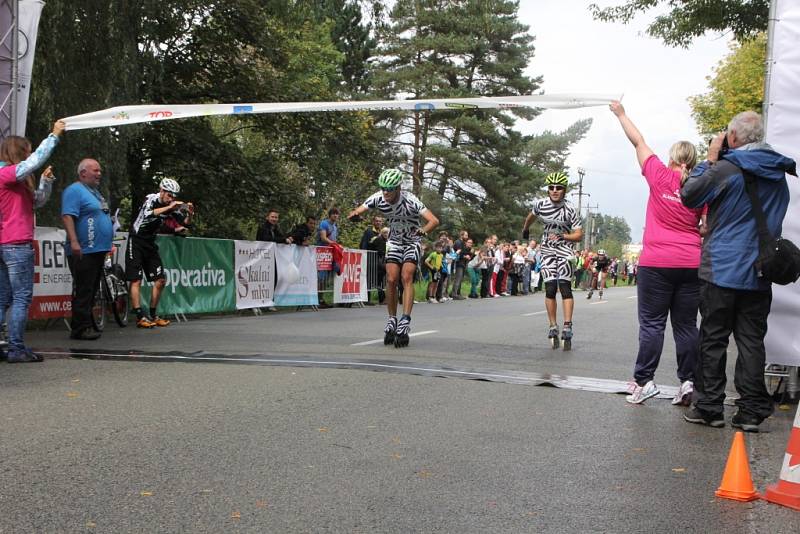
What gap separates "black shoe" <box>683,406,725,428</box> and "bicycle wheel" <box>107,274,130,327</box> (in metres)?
8.48

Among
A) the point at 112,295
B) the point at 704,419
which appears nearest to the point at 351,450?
the point at 704,419

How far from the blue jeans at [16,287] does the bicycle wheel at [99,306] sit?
10.0 ft

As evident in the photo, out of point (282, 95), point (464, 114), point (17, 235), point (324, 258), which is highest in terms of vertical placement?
point (464, 114)

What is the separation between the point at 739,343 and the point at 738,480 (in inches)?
83.5

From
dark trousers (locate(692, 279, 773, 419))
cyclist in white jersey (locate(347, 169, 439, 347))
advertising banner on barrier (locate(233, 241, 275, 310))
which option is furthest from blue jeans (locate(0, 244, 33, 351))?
A: advertising banner on barrier (locate(233, 241, 275, 310))

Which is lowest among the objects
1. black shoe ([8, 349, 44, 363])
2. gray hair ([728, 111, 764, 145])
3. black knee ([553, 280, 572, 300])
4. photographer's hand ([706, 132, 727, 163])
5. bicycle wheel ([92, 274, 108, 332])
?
black shoe ([8, 349, 44, 363])

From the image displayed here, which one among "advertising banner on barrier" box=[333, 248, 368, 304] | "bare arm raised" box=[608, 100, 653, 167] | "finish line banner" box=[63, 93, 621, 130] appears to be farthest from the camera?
"advertising banner on barrier" box=[333, 248, 368, 304]

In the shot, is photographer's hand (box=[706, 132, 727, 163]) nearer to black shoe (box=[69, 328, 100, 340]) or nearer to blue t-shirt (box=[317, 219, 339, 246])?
black shoe (box=[69, 328, 100, 340])

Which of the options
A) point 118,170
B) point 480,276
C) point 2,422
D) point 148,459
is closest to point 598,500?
point 148,459

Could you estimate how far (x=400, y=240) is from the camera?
1091 centimetres

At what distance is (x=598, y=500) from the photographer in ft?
14.4

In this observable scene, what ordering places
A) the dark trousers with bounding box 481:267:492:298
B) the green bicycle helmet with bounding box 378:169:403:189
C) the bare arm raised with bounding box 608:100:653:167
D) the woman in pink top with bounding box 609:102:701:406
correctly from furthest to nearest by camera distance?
the dark trousers with bounding box 481:267:492:298
the green bicycle helmet with bounding box 378:169:403:189
the woman in pink top with bounding box 609:102:701:406
the bare arm raised with bounding box 608:100:653:167

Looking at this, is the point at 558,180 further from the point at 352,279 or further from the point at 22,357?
the point at 352,279

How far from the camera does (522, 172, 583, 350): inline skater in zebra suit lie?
11367 mm
